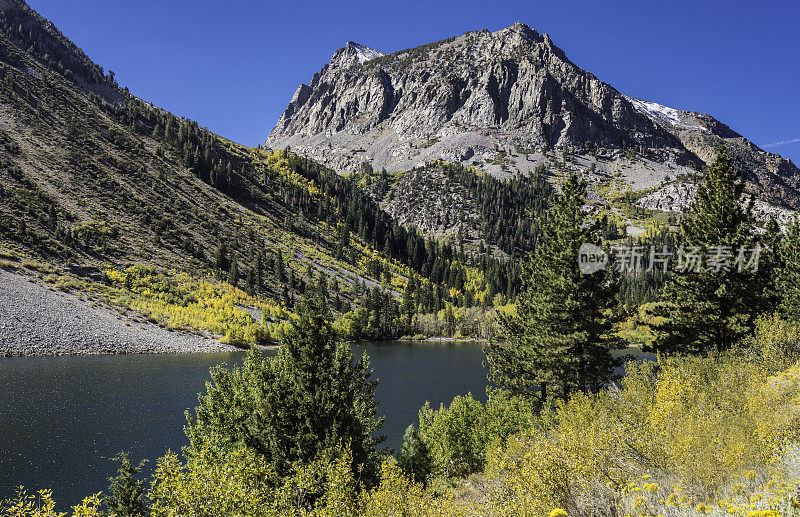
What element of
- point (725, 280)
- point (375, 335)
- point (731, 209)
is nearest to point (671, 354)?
point (725, 280)

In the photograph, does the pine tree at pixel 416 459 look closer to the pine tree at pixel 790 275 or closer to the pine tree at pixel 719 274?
the pine tree at pixel 719 274

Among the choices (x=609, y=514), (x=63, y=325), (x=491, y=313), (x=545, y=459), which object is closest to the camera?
(x=609, y=514)

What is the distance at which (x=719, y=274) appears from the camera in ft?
74.3

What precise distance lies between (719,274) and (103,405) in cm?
5412

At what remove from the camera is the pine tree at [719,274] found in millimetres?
22453

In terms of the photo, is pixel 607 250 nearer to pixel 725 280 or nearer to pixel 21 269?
pixel 725 280

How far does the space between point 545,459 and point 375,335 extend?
351ft

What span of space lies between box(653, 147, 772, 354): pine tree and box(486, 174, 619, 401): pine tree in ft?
17.1

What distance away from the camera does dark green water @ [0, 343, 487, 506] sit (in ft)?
88.2

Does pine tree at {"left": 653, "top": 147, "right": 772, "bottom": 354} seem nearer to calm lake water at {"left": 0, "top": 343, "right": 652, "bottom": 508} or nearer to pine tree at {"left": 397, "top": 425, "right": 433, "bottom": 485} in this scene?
pine tree at {"left": 397, "top": 425, "right": 433, "bottom": 485}

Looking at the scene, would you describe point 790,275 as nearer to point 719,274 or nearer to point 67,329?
point 719,274

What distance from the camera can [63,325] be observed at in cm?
6744

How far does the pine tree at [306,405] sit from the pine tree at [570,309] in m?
11.1

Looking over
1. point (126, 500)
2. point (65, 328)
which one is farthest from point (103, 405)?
point (65, 328)
